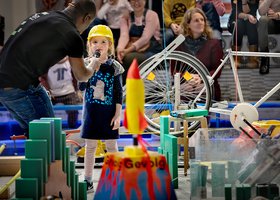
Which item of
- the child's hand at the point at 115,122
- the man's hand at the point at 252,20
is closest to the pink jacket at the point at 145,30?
the man's hand at the point at 252,20

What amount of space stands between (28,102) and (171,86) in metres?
2.46

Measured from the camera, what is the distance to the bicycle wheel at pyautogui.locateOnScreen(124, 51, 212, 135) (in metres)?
5.52

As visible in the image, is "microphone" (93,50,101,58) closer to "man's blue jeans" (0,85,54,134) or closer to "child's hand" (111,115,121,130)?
"child's hand" (111,115,121,130)

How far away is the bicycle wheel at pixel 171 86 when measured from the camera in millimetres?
5523

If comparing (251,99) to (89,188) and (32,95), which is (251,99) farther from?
(32,95)

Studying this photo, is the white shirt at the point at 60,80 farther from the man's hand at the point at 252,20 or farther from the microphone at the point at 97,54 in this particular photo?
the microphone at the point at 97,54

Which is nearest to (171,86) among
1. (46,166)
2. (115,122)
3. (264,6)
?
(264,6)

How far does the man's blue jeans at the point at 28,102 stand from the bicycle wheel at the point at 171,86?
78.6 inches

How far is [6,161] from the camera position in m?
4.69

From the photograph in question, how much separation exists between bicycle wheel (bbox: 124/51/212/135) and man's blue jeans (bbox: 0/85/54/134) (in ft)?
6.55

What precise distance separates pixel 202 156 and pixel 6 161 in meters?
1.70

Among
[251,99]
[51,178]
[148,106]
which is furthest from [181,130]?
[51,178]

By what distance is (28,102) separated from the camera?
354 cm

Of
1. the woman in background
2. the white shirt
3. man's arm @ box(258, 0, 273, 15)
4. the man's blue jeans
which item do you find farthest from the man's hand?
the man's blue jeans
